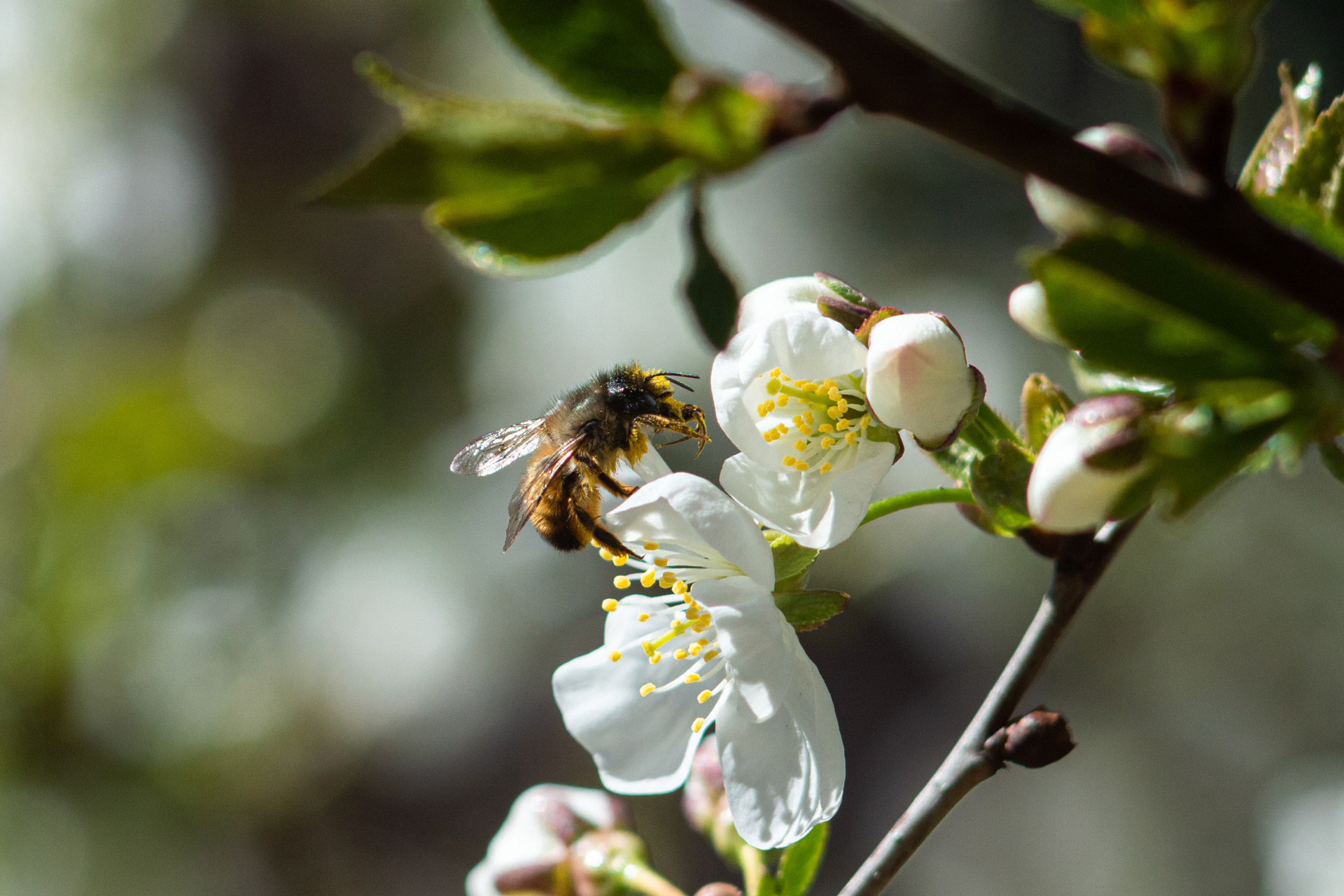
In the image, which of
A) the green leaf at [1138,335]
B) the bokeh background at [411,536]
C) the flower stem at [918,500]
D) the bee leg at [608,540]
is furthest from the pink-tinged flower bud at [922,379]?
the bokeh background at [411,536]

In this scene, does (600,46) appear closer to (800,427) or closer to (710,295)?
(710,295)

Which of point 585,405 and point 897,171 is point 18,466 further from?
point 585,405

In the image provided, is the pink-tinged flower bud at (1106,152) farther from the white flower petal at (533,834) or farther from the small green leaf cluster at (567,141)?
the white flower petal at (533,834)

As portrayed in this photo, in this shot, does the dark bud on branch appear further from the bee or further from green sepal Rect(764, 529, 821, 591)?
the bee

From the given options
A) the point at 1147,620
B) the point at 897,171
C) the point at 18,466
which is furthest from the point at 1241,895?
the point at 18,466

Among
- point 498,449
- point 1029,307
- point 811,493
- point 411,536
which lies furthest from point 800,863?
point 411,536

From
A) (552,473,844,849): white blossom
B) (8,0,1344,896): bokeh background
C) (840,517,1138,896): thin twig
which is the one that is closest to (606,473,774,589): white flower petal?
(552,473,844,849): white blossom
